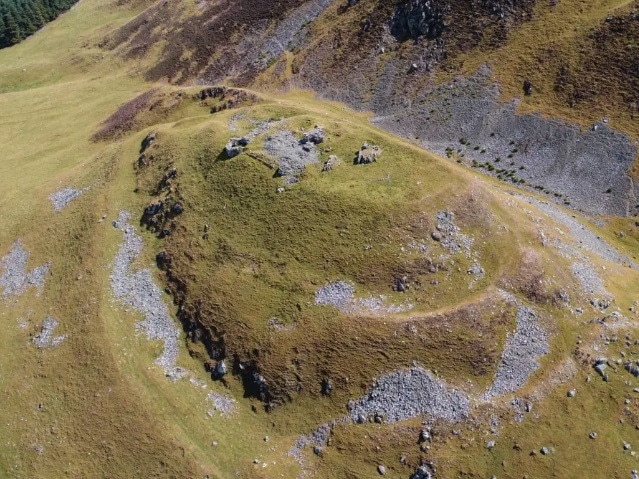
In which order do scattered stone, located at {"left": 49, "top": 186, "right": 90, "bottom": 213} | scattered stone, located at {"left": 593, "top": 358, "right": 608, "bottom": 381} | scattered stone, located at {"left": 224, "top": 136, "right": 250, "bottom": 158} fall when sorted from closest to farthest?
1. scattered stone, located at {"left": 593, "top": 358, "right": 608, "bottom": 381}
2. scattered stone, located at {"left": 224, "top": 136, "right": 250, "bottom": 158}
3. scattered stone, located at {"left": 49, "top": 186, "right": 90, "bottom": 213}

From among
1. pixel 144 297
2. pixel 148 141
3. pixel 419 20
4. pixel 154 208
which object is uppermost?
pixel 419 20

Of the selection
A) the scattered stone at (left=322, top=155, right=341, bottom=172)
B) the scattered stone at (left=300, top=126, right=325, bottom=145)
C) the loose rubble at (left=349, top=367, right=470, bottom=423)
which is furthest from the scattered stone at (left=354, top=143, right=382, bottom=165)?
the loose rubble at (left=349, top=367, right=470, bottom=423)

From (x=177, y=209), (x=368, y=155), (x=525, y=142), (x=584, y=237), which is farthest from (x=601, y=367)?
(x=177, y=209)

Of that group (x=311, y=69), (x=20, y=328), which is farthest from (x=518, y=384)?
(x=311, y=69)

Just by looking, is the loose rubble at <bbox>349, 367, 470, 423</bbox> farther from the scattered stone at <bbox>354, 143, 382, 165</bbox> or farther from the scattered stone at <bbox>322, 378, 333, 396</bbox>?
the scattered stone at <bbox>354, 143, 382, 165</bbox>

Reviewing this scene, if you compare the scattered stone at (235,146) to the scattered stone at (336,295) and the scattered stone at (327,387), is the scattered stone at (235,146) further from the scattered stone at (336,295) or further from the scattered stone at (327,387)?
the scattered stone at (327,387)

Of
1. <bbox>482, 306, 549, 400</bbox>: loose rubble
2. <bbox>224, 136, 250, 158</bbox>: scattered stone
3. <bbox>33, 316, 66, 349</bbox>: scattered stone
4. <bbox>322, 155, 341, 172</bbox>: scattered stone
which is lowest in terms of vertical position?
<bbox>482, 306, 549, 400</bbox>: loose rubble

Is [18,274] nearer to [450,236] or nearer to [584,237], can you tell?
[450,236]

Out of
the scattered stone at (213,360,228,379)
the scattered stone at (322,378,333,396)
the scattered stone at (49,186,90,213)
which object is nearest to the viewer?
the scattered stone at (322,378,333,396)
